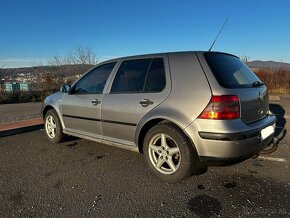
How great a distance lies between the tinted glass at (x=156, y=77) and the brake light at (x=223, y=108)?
0.75m

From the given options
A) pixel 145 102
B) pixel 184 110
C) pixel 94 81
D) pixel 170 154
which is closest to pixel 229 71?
pixel 184 110

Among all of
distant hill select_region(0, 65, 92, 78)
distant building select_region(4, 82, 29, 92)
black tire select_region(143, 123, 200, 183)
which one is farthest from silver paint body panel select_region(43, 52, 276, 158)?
distant building select_region(4, 82, 29, 92)

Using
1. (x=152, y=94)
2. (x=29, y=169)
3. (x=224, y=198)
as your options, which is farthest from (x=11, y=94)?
(x=224, y=198)

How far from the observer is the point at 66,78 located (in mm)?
18797

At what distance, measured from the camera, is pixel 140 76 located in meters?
4.10

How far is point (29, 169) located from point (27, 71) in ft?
54.4

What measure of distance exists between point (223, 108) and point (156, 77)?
107 centimetres

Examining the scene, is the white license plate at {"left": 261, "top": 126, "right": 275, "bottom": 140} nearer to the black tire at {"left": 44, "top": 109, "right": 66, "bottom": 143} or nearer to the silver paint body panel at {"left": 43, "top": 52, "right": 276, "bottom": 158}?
the silver paint body panel at {"left": 43, "top": 52, "right": 276, "bottom": 158}

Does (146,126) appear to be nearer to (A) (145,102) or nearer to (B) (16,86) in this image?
(A) (145,102)

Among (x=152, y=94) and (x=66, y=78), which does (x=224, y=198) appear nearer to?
(x=152, y=94)

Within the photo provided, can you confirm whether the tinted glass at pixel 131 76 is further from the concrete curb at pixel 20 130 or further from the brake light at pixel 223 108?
the concrete curb at pixel 20 130

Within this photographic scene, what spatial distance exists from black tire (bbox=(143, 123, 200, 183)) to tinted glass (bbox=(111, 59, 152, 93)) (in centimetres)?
72

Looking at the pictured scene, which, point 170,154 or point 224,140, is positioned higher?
point 224,140

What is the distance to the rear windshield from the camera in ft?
11.2
